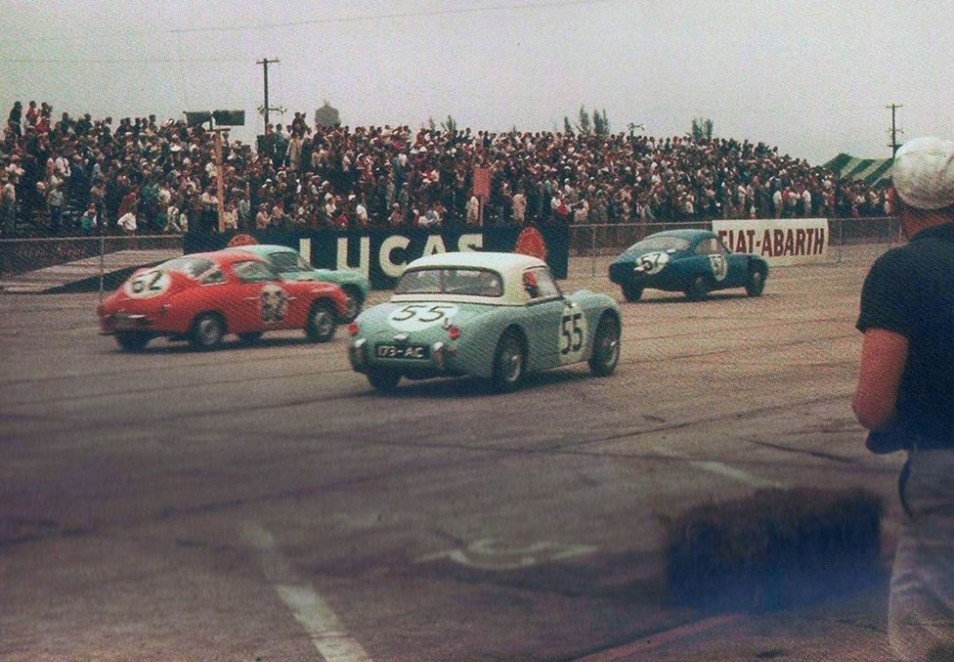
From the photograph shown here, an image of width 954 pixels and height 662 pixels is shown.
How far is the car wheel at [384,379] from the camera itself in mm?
15555

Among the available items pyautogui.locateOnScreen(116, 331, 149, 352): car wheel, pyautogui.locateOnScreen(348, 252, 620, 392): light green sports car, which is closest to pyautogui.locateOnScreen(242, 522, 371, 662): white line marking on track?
pyautogui.locateOnScreen(348, 252, 620, 392): light green sports car

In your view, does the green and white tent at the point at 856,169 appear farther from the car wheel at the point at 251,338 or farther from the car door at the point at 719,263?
the car wheel at the point at 251,338

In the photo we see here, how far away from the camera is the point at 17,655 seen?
584cm

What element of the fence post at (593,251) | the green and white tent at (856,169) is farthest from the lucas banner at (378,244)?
the green and white tent at (856,169)

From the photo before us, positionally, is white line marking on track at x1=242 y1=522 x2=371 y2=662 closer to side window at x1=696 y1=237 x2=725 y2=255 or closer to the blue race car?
the blue race car

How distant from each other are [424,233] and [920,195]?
27.9m

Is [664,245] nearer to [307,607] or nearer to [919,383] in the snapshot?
[307,607]

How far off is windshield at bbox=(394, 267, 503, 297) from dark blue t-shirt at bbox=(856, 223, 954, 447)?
12.0 meters

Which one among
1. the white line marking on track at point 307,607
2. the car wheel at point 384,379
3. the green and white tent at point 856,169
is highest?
the green and white tent at point 856,169

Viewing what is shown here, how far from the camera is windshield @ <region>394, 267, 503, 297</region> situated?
51.4 ft

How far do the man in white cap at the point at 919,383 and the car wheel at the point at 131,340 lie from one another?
55.2ft

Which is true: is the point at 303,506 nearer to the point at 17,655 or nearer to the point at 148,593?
the point at 148,593

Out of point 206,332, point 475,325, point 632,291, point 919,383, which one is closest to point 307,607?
point 919,383

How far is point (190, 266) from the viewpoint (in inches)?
796
